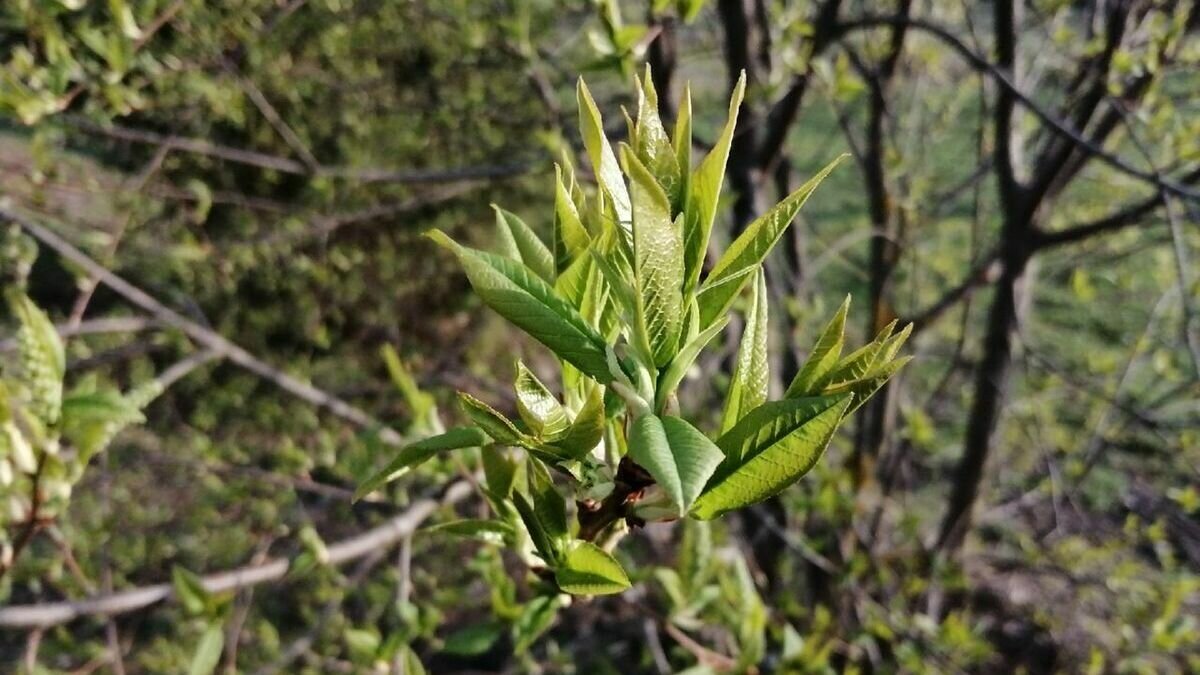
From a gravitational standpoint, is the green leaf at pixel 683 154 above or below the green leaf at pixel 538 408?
above

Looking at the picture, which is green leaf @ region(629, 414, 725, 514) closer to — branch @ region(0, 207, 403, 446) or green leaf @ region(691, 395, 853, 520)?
green leaf @ region(691, 395, 853, 520)

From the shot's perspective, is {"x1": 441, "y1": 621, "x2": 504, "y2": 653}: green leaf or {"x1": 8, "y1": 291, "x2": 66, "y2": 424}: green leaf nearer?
{"x1": 8, "y1": 291, "x2": 66, "y2": 424}: green leaf

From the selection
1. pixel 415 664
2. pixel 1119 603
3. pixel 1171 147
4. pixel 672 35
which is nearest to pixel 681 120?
pixel 415 664

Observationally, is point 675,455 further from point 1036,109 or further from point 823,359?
point 1036,109

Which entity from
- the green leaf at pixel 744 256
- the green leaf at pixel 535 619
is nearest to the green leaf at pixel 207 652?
the green leaf at pixel 535 619

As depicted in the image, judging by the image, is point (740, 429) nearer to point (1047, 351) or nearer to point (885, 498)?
point (885, 498)

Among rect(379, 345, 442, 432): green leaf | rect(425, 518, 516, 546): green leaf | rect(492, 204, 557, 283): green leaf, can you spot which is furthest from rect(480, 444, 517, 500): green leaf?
rect(379, 345, 442, 432): green leaf

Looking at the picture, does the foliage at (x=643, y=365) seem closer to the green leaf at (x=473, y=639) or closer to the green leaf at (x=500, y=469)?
the green leaf at (x=500, y=469)
